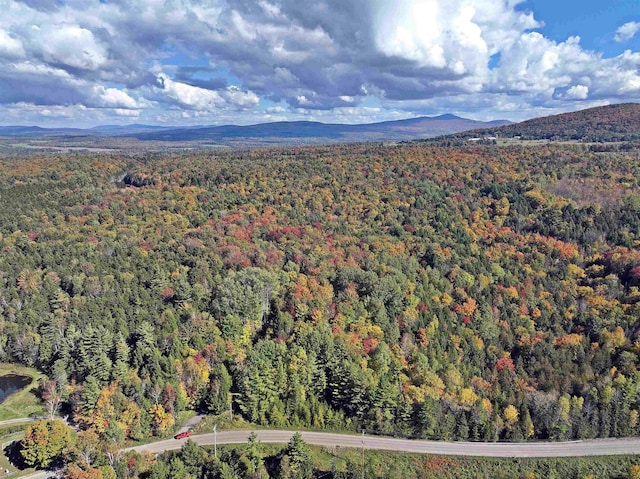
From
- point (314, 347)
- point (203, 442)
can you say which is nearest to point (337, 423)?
point (314, 347)

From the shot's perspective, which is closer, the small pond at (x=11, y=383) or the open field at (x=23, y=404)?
the open field at (x=23, y=404)

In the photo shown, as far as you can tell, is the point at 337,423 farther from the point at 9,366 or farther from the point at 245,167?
the point at 245,167

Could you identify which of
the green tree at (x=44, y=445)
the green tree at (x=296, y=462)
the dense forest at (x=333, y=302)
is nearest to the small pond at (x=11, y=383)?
the dense forest at (x=333, y=302)

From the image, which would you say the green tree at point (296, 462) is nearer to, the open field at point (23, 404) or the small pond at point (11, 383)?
the open field at point (23, 404)

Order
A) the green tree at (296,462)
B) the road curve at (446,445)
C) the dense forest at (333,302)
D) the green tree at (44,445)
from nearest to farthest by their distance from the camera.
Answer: the green tree at (296,462) → the green tree at (44,445) → the road curve at (446,445) → the dense forest at (333,302)

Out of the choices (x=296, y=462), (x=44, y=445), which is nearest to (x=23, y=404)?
(x=44, y=445)

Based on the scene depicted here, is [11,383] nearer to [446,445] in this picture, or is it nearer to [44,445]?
[44,445]
